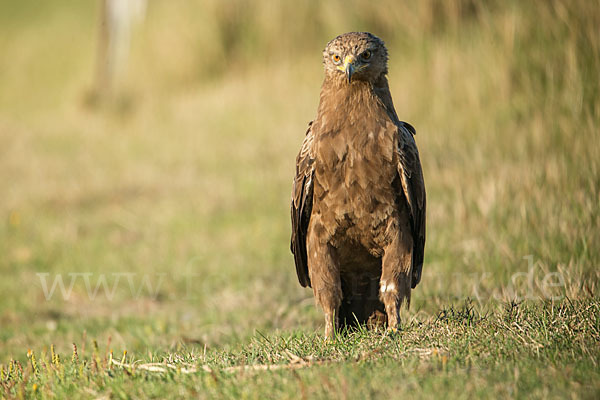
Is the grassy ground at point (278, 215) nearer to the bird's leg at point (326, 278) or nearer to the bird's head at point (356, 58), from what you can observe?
the bird's leg at point (326, 278)

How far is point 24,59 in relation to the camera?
2042 centimetres

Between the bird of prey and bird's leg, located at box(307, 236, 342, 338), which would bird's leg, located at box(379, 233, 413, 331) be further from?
bird's leg, located at box(307, 236, 342, 338)

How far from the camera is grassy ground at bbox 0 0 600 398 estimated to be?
3201 mm

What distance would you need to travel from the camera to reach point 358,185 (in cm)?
406

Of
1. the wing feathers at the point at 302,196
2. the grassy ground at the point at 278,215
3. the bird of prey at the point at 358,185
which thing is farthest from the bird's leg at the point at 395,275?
the wing feathers at the point at 302,196

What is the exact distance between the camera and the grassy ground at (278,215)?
126 inches

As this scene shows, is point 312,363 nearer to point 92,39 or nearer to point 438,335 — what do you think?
point 438,335

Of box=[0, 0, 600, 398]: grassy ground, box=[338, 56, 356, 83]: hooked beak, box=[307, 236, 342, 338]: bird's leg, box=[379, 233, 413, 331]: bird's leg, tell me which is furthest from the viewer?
box=[307, 236, 342, 338]: bird's leg

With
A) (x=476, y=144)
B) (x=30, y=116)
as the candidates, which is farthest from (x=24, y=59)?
(x=476, y=144)

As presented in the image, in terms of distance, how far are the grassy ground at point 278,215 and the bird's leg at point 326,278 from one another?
11.5 inches

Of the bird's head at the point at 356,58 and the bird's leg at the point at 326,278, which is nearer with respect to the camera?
the bird's head at the point at 356,58

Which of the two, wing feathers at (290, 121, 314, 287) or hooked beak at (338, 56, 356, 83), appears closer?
hooked beak at (338, 56, 356, 83)

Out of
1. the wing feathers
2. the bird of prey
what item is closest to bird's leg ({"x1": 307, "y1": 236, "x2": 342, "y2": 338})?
the bird of prey

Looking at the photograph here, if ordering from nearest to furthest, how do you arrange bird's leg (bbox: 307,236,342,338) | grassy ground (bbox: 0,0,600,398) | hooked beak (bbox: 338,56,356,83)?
1. grassy ground (bbox: 0,0,600,398)
2. hooked beak (bbox: 338,56,356,83)
3. bird's leg (bbox: 307,236,342,338)
